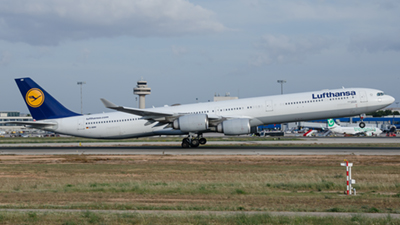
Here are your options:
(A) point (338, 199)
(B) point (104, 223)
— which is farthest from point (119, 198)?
(A) point (338, 199)

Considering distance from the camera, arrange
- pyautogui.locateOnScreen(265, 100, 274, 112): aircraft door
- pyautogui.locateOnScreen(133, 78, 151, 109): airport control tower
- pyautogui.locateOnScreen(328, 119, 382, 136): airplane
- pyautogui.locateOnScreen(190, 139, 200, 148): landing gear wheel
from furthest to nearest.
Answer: pyautogui.locateOnScreen(133, 78, 151, 109): airport control tower, pyautogui.locateOnScreen(328, 119, 382, 136): airplane, pyautogui.locateOnScreen(190, 139, 200, 148): landing gear wheel, pyautogui.locateOnScreen(265, 100, 274, 112): aircraft door

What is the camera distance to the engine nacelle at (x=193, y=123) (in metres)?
41.3

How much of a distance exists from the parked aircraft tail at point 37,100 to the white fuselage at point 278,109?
23.1 feet

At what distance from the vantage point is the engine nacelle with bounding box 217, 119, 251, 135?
40250mm

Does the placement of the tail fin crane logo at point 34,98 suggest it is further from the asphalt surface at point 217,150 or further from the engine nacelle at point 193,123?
the engine nacelle at point 193,123

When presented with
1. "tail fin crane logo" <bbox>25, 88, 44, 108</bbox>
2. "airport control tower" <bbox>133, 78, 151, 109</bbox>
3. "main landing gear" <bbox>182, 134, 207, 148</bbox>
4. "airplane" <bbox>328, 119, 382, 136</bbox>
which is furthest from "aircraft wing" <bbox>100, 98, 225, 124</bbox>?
"airport control tower" <bbox>133, 78, 151, 109</bbox>

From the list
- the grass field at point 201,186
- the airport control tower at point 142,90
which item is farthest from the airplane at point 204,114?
the airport control tower at point 142,90

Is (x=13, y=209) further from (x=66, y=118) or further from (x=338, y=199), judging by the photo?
(x=66, y=118)

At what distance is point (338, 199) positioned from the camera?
15258 millimetres

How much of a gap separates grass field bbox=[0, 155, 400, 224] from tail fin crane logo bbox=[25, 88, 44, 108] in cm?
1603

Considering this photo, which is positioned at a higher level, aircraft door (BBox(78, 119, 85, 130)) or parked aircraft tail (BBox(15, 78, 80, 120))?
parked aircraft tail (BBox(15, 78, 80, 120))

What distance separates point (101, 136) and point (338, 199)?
1355 inches

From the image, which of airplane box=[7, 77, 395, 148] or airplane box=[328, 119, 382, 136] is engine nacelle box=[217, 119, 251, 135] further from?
airplane box=[328, 119, 382, 136]

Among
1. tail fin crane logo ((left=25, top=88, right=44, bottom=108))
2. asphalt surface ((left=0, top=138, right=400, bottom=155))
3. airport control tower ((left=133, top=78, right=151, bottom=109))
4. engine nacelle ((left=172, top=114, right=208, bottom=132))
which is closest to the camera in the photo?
asphalt surface ((left=0, top=138, right=400, bottom=155))
